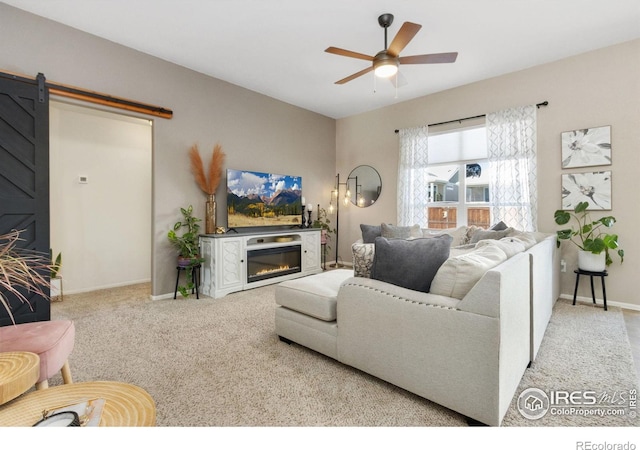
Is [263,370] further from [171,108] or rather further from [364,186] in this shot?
[364,186]

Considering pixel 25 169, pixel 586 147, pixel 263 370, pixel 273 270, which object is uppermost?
pixel 586 147

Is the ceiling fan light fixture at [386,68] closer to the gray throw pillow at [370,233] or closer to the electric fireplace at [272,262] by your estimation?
the gray throw pillow at [370,233]

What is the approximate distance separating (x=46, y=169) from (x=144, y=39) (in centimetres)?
168

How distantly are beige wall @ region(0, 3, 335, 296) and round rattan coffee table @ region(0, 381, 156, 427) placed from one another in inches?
109

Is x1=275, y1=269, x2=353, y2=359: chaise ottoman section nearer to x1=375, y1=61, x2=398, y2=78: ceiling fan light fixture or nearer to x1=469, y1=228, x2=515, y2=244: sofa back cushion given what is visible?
x1=469, y1=228, x2=515, y2=244: sofa back cushion

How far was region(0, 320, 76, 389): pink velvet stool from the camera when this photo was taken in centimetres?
144

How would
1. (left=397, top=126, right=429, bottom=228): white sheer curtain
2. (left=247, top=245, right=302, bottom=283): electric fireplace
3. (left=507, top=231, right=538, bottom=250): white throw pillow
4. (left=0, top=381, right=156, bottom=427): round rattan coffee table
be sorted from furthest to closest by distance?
(left=397, top=126, right=429, bottom=228): white sheer curtain
(left=247, top=245, right=302, bottom=283): electric fireplace
(left=507, top=231, right=538, bottom=250): white throw pillow
(left=0, top=381, right=156, bottom=427): round rattan coffee table

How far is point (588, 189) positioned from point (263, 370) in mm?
4004

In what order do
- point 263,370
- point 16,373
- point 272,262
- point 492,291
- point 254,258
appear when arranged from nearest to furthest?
point 16,373
point 492,291
point 263,370
point 254,258
point 272,262

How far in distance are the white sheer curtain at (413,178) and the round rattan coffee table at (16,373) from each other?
4.48 metres

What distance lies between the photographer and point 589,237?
136 inches

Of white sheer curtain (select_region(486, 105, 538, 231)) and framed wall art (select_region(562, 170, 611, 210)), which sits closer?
framed wall art (select_region(562, 170, 611, 210))

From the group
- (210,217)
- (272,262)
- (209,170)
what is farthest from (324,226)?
(209,170)

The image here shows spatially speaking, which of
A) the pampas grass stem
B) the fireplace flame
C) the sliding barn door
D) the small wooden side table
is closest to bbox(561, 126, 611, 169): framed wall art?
the small wooden side table
